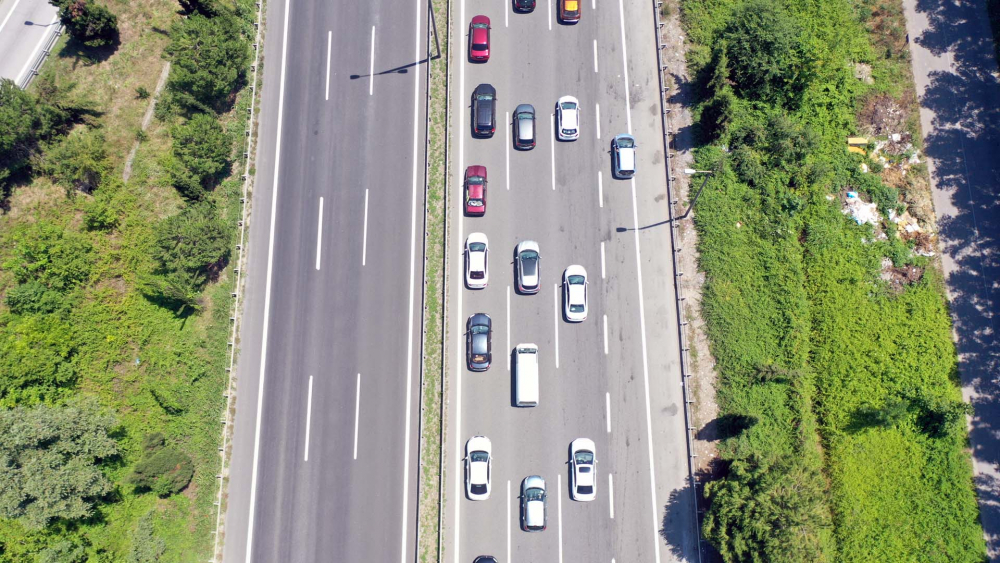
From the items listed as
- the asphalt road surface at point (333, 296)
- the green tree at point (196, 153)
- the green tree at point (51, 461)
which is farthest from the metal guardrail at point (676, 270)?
the green tree at point (51, 461)

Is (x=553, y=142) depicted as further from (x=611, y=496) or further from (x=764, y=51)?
(x=611, y=496)

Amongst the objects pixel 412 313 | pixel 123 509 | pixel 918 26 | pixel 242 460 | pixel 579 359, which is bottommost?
pixel 123 509

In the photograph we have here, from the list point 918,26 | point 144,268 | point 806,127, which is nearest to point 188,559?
point 144,268

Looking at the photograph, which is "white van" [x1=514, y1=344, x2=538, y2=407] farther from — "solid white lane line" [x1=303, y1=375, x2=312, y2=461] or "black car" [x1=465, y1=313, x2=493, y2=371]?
"solid white lane line" [x1=303, y1=375, x2=312, y2=461]

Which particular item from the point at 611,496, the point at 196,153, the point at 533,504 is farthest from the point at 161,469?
the point at 611,496

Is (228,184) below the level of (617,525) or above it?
above

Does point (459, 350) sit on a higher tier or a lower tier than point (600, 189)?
lower

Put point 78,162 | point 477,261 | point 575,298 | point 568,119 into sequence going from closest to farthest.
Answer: point 575,298 < point 477,261 < point 78,162 < point 568,119

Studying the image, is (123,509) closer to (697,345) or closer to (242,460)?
(242,460)
